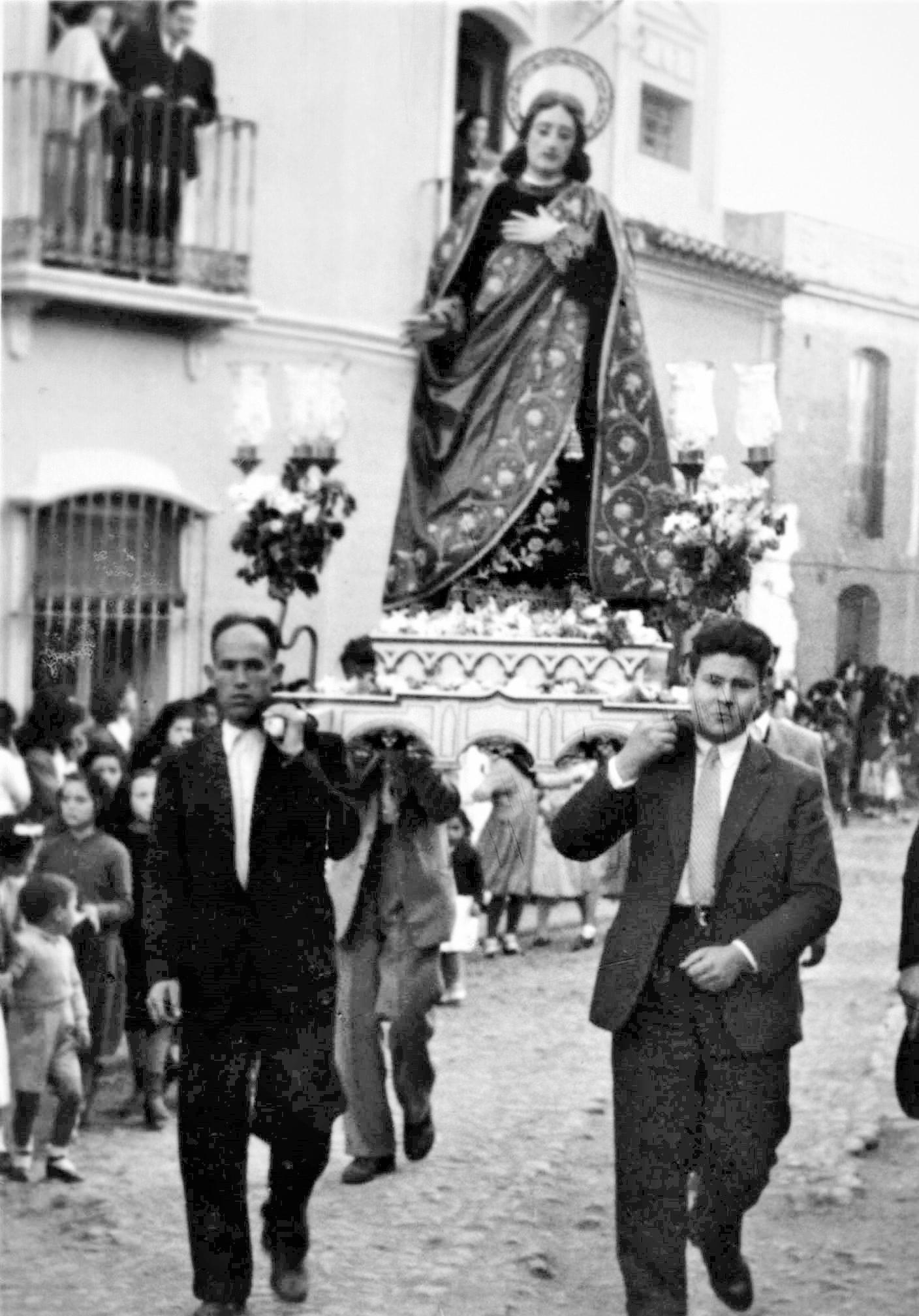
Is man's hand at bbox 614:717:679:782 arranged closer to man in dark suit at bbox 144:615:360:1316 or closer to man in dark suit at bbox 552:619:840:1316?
man in dark suit at bbox 552:619:840:1316

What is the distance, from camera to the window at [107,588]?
14.4 metres

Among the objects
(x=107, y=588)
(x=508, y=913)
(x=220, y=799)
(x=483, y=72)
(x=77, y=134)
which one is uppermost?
(x=483, y=72)

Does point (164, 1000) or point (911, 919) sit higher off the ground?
point (911, 919)

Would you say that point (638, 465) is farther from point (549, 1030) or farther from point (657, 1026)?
point (657, 1026)

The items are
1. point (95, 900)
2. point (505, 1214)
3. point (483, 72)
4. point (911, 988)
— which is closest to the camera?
point (911, 988)

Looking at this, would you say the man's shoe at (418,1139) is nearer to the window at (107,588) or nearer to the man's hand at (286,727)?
the man's hand at (286,727)

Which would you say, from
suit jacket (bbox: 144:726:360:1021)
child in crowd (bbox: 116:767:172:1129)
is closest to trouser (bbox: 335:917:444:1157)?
child in crowd (bbox: 116:767:172:1129)

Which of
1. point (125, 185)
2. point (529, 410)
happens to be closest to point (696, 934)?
point (529, 410)

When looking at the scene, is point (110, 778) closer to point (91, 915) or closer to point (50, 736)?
point (91, 915)

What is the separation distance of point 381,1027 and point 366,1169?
0.42 metres

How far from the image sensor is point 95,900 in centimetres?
818

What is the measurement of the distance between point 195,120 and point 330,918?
33.7ft

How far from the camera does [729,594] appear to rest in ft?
29.5

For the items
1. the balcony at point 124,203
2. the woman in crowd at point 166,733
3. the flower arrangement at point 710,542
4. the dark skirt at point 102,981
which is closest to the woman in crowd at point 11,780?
the woman in crowd at point 166,733
